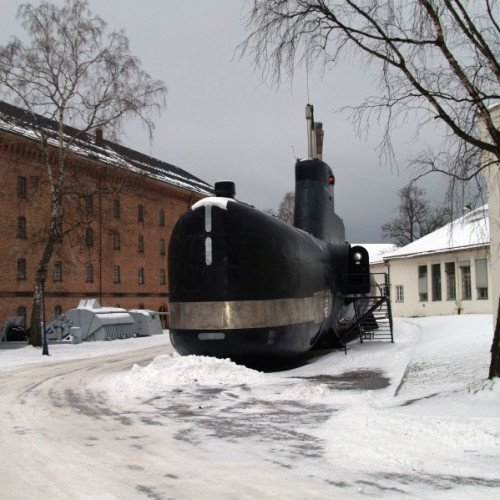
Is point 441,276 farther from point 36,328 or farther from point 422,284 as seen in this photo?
point 36,328

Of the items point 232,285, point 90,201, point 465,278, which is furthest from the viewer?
point 465,278

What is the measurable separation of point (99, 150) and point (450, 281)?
823 inches

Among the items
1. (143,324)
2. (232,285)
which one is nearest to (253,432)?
(232,285)

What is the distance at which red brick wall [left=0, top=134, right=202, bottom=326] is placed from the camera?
30.2 meters

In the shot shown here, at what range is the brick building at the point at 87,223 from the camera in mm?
27703

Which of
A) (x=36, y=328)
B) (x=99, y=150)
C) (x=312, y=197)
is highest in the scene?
(x=99, y=150)

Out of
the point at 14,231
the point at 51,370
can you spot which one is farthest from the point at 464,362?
the point at 14,231

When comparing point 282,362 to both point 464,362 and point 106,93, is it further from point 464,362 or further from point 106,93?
point 106,93

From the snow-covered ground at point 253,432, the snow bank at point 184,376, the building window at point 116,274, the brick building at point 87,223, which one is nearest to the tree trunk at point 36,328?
the brick building at point 87,223

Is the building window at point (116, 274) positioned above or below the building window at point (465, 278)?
above

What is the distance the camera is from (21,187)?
116 feet

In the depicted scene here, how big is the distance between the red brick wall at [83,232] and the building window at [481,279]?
1758cm

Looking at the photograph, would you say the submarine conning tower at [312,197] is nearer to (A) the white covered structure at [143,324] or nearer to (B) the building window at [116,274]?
(A) the white covered structure at [143,324]

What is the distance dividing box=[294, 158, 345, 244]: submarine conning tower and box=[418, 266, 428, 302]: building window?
20047mm
